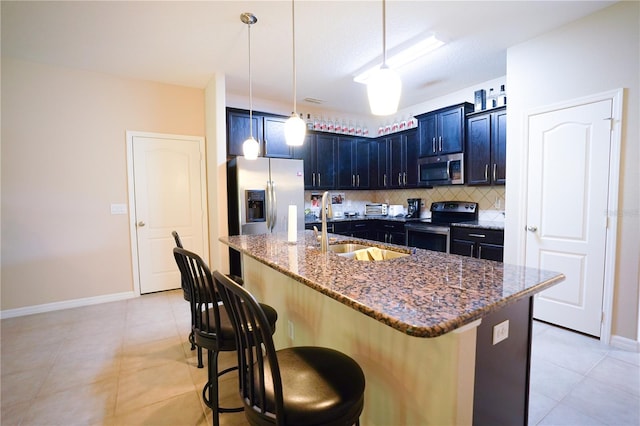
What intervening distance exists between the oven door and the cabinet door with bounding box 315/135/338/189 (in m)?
1.47

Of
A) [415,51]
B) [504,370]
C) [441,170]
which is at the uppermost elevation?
[415,51]

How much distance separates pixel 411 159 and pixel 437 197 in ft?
2.42

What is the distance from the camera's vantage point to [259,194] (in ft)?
12.5

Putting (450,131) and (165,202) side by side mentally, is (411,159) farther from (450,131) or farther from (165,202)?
(165,202)

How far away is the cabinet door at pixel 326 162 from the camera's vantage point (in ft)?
16.0

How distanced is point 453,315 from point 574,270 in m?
2.63

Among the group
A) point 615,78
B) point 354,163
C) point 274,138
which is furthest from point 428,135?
point 274,138

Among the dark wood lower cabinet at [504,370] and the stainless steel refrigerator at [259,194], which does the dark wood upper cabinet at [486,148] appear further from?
the dark wood lower cabinet at [504,370]

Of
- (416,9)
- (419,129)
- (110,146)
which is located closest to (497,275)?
(416,9)

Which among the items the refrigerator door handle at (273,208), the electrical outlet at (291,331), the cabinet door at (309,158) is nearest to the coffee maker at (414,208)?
the cabinet door at (309,158)

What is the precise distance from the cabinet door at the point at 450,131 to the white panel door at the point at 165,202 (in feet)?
11.1

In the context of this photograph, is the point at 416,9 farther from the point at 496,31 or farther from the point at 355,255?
the point at 355,255

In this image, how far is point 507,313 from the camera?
4.14 ft

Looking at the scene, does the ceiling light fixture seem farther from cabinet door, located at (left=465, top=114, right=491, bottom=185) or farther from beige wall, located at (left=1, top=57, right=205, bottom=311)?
beige wall, located at (left=1, top=57, right=205, bottom=311)
